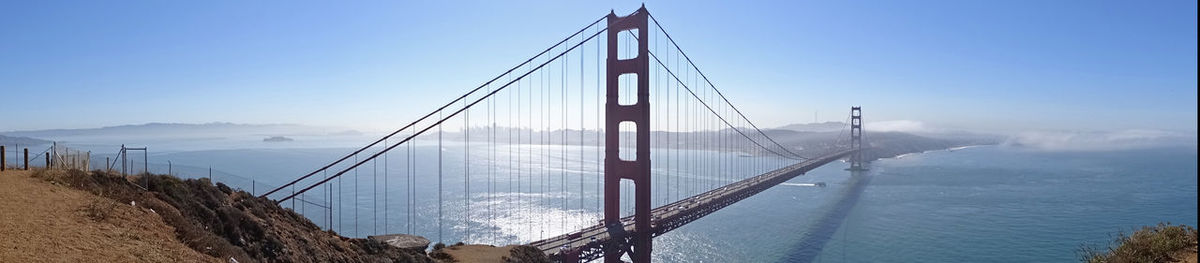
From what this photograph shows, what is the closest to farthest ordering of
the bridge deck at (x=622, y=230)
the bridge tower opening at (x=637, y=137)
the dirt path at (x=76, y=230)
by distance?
the dirt path at (x=76, y=230) → the bridge deck at (x=622, y=230) → the bridge tower opening at (x=637, y=137)

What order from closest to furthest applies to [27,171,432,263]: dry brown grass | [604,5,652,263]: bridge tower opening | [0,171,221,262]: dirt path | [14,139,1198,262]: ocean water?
[0,171,221,262]: dirt path < [27,171,432,263]: dry brown grass < [604,5,652,263]: bridge tower opening < [14,139,1198,262]: ocean water

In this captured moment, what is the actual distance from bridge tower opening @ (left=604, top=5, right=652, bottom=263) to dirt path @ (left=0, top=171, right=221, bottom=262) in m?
16.8

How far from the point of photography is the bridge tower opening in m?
24.5

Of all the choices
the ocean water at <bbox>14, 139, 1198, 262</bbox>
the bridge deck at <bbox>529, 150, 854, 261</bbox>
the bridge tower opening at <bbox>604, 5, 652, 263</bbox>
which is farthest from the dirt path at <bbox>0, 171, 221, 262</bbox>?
the bridge tower opening at <bbox>604, 5, 652, 263</bbox>

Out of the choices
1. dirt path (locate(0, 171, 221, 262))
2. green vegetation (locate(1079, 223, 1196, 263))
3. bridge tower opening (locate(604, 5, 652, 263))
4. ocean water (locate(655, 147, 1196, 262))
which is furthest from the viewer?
ocean water (locate(655, 147, 1196, 262))

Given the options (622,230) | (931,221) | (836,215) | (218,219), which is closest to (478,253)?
(622,230)

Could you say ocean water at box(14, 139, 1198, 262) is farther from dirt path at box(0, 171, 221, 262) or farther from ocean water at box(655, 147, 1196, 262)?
dirt path at box(0, 171, 221, 262)

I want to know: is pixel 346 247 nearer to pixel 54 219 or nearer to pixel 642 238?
pixel 54 219

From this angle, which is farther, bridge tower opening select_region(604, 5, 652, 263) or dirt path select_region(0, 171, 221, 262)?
bridge tower opening select_region(604, 5, 652, 263)

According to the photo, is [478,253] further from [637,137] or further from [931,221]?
[931,221]

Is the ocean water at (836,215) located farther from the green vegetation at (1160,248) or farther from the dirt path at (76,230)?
the green vegetation at (1160,248)

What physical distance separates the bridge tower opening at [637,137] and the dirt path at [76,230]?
16.8 metres

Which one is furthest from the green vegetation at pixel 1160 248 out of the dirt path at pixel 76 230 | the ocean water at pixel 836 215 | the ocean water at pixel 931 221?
the ocean water at pixel 931 221

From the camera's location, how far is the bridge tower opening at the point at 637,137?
80.4 ft
